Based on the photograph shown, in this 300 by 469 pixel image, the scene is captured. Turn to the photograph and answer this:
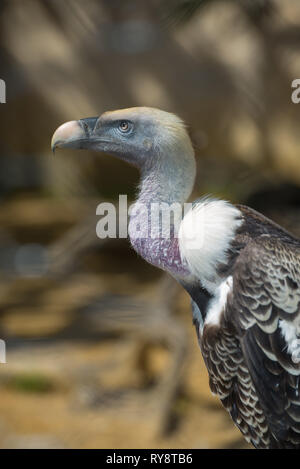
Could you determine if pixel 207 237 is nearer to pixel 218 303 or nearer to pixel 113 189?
pixel 218 303

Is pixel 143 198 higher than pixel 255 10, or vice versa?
pixel 255 10

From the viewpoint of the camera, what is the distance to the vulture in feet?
6.50

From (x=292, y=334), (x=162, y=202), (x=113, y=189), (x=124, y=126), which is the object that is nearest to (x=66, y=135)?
(x=124, y=126)

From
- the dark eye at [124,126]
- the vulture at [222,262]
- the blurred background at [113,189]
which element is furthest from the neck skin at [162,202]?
the blurred background at [113,189]

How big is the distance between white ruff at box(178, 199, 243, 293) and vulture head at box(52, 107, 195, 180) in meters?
0.14

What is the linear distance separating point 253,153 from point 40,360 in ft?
12.4

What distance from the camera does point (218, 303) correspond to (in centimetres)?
206

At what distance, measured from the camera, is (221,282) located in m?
2.06

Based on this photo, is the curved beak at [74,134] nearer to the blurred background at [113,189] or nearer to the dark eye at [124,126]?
the dark eye at [124,126]

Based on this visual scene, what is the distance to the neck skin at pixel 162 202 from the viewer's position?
196 centimetres

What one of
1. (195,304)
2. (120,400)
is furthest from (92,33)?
(195,304)

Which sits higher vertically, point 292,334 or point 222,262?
point 222,262

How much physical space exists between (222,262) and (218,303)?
0.12 metres

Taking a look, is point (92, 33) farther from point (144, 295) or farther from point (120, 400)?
point (120, 400)
